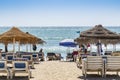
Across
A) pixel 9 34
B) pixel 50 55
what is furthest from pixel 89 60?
pixel 50 55

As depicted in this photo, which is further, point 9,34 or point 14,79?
point 9,34

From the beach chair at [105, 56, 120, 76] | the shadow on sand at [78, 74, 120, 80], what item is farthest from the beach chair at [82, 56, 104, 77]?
the shadow on sand at [78, 74, 120, 80]

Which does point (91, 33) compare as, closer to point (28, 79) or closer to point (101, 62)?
point (101, 62)

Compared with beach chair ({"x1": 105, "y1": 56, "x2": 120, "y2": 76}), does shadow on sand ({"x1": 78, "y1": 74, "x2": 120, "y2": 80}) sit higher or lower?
lower

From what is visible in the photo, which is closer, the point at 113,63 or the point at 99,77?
the point at 113,63

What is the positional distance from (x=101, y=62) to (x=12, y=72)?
3.35m

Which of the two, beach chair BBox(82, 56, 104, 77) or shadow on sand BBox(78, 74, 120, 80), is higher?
beach chair BBox(82, 56, 104, 77)

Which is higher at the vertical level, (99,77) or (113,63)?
(113,63)

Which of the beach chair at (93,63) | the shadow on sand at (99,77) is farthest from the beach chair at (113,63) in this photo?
the shadow on sand at (99,77)

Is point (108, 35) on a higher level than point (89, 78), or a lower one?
higher

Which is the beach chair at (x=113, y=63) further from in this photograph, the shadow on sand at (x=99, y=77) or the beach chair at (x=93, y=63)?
the shadow on sand at (x=99, y=77)

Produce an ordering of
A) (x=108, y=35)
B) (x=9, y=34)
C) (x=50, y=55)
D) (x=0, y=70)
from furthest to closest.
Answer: (x=50, y=55), (x=9, y=34), (x=108, y=35), (x=0, y=70)

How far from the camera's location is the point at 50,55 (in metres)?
27.2

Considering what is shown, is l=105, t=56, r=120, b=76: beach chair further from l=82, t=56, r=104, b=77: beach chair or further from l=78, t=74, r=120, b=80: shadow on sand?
l=78, t=74, r=120, b=80: shadow on sand
